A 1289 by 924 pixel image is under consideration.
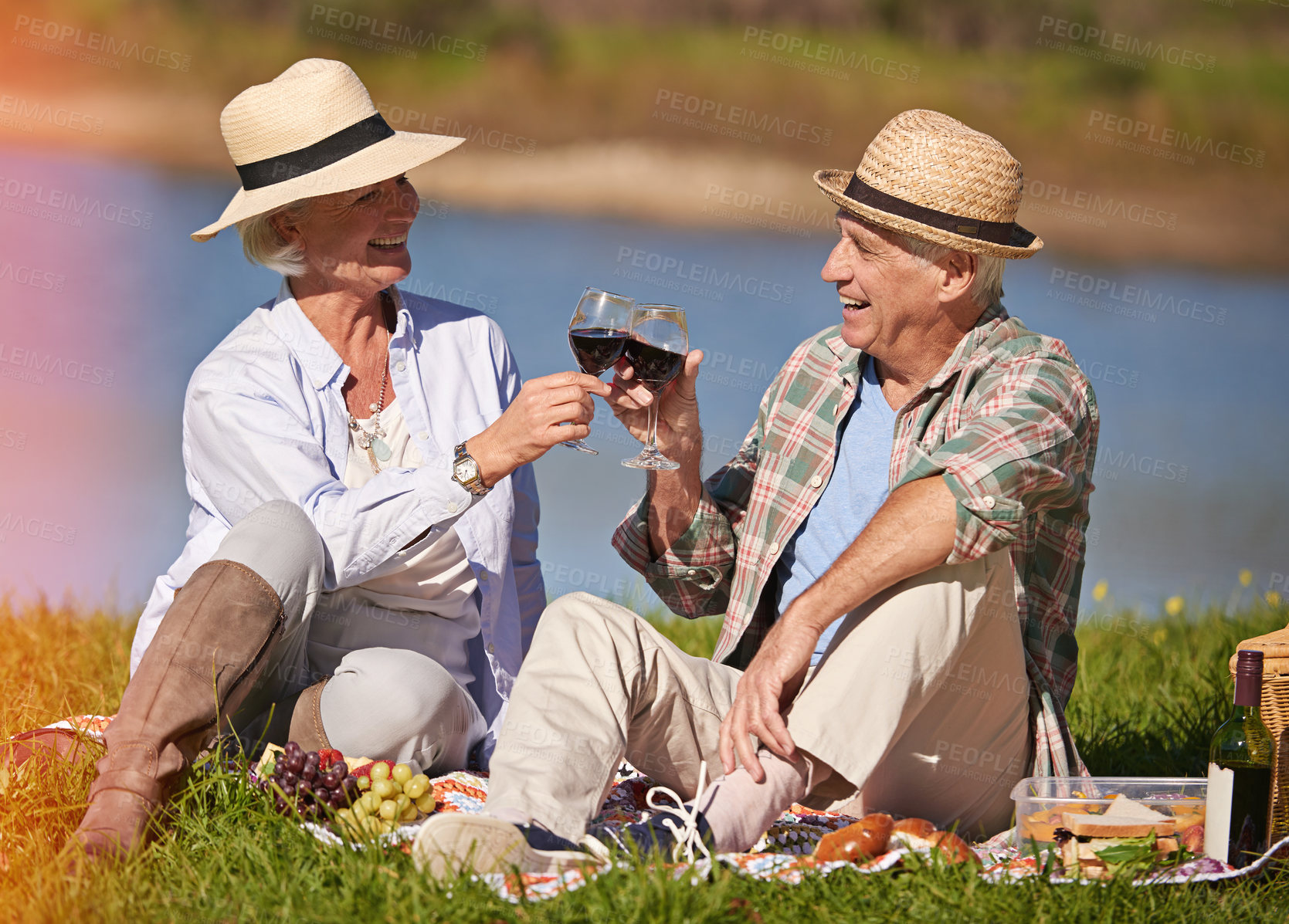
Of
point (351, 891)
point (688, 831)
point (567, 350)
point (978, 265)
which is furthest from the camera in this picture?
point (567, 350)

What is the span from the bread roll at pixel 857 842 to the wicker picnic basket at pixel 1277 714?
794 mm

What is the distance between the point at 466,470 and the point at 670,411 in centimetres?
57

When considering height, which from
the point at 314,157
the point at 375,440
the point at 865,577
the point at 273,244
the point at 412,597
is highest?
the point at 314,157

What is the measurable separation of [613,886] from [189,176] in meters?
9.12

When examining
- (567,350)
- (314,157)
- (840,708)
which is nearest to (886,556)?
(840,708)

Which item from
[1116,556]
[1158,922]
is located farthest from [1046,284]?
[1158,922]

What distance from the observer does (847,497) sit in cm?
336

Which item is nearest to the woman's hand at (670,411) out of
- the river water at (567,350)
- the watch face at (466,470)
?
the watch face at (466,470)

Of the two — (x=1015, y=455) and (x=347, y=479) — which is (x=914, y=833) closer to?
(x=1015, y=455)

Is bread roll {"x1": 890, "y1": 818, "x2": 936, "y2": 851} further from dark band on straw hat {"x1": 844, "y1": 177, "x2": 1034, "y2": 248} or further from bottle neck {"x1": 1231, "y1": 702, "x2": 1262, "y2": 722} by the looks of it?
dark band on straw hat {"x1": 844, "y1": 177, "x2": 1034, "y2": 248}

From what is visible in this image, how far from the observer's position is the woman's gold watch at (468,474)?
10.1ft

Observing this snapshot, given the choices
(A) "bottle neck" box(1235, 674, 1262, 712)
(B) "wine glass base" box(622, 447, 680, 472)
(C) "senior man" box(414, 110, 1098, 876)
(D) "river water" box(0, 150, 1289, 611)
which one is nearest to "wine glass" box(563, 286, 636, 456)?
(B) "wine glass base" box(622, 447, 680, 472)

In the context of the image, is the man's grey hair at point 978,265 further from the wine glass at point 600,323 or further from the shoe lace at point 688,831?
the shoe lace at point 688,831

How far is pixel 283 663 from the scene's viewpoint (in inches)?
129
